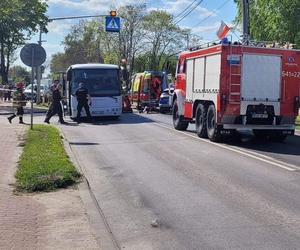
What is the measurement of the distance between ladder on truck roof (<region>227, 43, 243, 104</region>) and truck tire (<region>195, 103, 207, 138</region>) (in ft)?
5.64

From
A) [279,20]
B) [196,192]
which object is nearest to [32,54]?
[196,192]

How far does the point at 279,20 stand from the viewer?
31.1m

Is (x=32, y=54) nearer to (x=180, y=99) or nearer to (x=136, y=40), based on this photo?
(x=180, y=99)

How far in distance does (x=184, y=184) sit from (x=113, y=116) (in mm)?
17416

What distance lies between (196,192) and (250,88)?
7556mm

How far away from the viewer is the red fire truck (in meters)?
16.0

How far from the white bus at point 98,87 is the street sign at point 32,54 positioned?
7.08 m

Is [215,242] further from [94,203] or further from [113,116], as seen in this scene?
[113,116]

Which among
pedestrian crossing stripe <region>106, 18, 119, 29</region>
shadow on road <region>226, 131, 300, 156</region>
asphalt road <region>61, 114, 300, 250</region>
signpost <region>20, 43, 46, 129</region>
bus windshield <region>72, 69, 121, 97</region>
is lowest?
asphalt road <region>61, 114, 300, 250</region>

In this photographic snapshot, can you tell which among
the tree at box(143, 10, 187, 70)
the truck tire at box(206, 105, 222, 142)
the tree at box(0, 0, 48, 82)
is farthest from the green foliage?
the truck tire at box(206, 105, 222, 142)

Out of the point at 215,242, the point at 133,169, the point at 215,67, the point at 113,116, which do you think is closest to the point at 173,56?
the point at 113,116

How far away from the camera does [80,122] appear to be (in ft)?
85.4

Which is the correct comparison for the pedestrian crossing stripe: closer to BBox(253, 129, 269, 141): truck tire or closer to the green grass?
BBox(253, 129, 269, 141): truck tire

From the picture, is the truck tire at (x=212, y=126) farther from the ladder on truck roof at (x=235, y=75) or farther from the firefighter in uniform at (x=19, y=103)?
the firefighter in uniform at (x=19, y=103)
